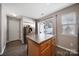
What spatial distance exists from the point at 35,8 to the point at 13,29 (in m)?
0.61

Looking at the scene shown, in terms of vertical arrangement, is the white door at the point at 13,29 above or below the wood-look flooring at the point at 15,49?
above

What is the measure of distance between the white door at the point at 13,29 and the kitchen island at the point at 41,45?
24 cm

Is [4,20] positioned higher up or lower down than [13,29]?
higher up

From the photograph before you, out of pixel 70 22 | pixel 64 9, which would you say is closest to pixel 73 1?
pixel 64 9

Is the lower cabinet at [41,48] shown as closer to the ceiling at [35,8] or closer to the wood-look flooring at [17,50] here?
the wood-look flooring at [17,50]

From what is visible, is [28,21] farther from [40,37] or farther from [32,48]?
[32,48]

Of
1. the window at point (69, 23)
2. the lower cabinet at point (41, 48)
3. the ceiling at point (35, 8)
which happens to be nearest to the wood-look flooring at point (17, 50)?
the lower cabinet at point (41, 48)

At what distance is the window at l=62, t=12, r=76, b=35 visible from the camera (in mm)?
1806

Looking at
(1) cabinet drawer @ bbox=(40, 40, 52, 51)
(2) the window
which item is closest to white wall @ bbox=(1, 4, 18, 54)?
(1) cabinet drawer @ bbox=(40, 40, 52, 51)

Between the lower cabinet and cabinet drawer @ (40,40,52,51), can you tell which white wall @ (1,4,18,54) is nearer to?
the lower cabinet

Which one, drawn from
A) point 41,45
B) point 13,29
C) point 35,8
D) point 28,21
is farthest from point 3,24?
point 41,45

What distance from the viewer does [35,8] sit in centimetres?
185

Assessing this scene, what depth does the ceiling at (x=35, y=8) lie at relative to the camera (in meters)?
1.82

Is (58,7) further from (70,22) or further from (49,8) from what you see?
(70,22)
